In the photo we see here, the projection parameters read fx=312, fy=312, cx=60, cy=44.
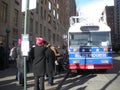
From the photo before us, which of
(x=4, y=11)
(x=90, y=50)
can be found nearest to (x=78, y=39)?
(x=90, y=50)

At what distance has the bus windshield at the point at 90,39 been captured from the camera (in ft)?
60.7

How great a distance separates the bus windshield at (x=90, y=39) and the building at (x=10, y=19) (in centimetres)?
1015

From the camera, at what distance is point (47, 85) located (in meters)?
13.6

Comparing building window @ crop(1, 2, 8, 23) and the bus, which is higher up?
building window @ crop(1, 2, 8, 23)

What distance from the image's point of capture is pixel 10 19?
99.6ft

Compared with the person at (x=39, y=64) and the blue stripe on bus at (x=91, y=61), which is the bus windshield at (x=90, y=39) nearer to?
the blue stripe on bus at (x=91, y=61)

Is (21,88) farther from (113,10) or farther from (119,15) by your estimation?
(113,10)

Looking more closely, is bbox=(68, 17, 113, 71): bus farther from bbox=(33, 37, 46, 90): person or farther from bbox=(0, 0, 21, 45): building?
bbox=(0, 0, 21, 45): building

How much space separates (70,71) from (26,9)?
483 inches

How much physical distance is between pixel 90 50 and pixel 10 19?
46.1 feet

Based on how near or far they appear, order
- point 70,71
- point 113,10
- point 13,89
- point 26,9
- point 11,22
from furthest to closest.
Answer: point 113,10
point 11,22
point 70,71
point 13,89
point 26,9

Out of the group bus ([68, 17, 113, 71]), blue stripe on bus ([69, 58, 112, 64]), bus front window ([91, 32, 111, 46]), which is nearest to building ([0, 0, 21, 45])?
bus ([68, 17, 113, 71])

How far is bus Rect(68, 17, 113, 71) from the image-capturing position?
18.2m

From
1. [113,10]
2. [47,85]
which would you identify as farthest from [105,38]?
[113,10]
